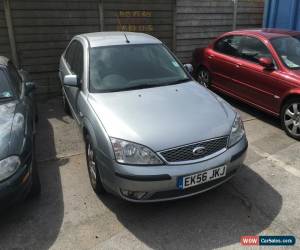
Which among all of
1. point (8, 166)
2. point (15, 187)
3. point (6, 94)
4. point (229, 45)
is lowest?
point (15, 187)

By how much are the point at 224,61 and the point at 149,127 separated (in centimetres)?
387

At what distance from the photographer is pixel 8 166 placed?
2914 millimetres

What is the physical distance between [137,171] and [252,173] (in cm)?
182

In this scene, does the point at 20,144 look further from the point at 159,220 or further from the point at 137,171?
the point at 159,220

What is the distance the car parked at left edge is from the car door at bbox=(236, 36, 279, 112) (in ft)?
12.3

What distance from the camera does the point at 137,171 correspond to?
9.26ft

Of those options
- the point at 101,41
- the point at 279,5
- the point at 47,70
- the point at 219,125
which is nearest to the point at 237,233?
A: the point at 219,125

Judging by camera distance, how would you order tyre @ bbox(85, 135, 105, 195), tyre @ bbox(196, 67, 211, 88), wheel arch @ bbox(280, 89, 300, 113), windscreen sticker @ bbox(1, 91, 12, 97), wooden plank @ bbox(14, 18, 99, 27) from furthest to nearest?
tyre @ bbox(196, 67, 211, 88), wooden plank @ bbox(14, 18, 99, 27), wheel arch @ bbox(280, 89, 300, 113), windscreen sticker @ bbox(1, 91, 12, 97), tyre @ bbox(85, 135, 105, 195)

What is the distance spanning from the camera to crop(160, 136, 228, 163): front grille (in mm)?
2883

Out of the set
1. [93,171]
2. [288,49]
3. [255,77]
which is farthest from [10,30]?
[288,49]

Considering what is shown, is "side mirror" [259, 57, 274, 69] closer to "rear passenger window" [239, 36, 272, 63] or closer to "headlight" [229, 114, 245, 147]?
"rear passenger window" [239, 36, 272, 63]

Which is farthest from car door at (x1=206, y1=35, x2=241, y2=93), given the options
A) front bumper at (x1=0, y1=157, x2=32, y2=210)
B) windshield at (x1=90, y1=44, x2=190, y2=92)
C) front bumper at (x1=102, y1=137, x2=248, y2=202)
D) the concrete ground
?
front bumper at (x1=0, y1=157, x2=32, y2=210)

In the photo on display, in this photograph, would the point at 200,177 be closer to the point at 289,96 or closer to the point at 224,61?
the point at 289,96

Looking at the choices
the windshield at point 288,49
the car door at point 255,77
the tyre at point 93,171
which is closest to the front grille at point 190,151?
the tyre at point 93,171
